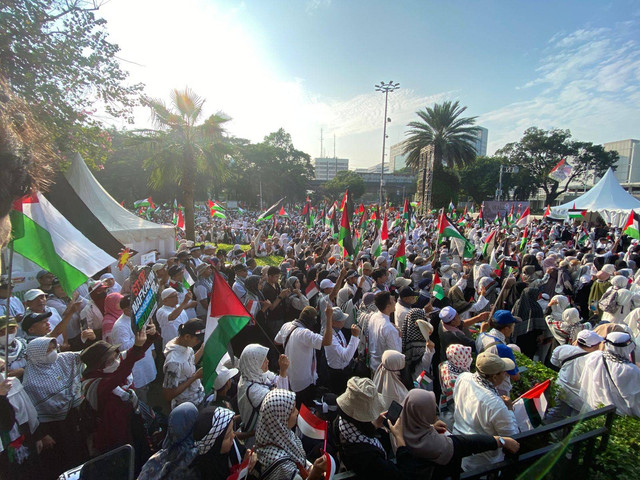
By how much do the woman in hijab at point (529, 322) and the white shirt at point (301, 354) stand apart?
389 centimetres

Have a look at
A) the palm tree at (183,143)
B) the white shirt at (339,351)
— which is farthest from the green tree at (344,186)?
the white shirt at (339,351)

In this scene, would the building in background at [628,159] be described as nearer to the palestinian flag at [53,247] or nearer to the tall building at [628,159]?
the tall building at [628,159]

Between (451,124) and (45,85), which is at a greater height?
(451,124)

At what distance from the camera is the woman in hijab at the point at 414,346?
4527 millimetres

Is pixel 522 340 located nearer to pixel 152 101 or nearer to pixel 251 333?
pixel 251 333

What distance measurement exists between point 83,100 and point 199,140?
5257 millimetres

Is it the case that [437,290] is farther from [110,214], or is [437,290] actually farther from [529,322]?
[110,214]

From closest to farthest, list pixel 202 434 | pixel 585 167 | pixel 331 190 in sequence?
pixel 202 434, pixel 585 167, pixel 331 190

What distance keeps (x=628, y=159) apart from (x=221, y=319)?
9427cm

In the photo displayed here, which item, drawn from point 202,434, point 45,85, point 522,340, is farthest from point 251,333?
point 45,85

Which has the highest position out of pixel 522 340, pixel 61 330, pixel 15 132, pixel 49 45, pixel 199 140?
pixel 49 45

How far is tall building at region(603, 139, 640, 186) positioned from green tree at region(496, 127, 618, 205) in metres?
13.7

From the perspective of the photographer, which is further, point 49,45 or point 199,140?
point 199,140

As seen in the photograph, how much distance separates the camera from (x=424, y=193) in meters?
42.8
